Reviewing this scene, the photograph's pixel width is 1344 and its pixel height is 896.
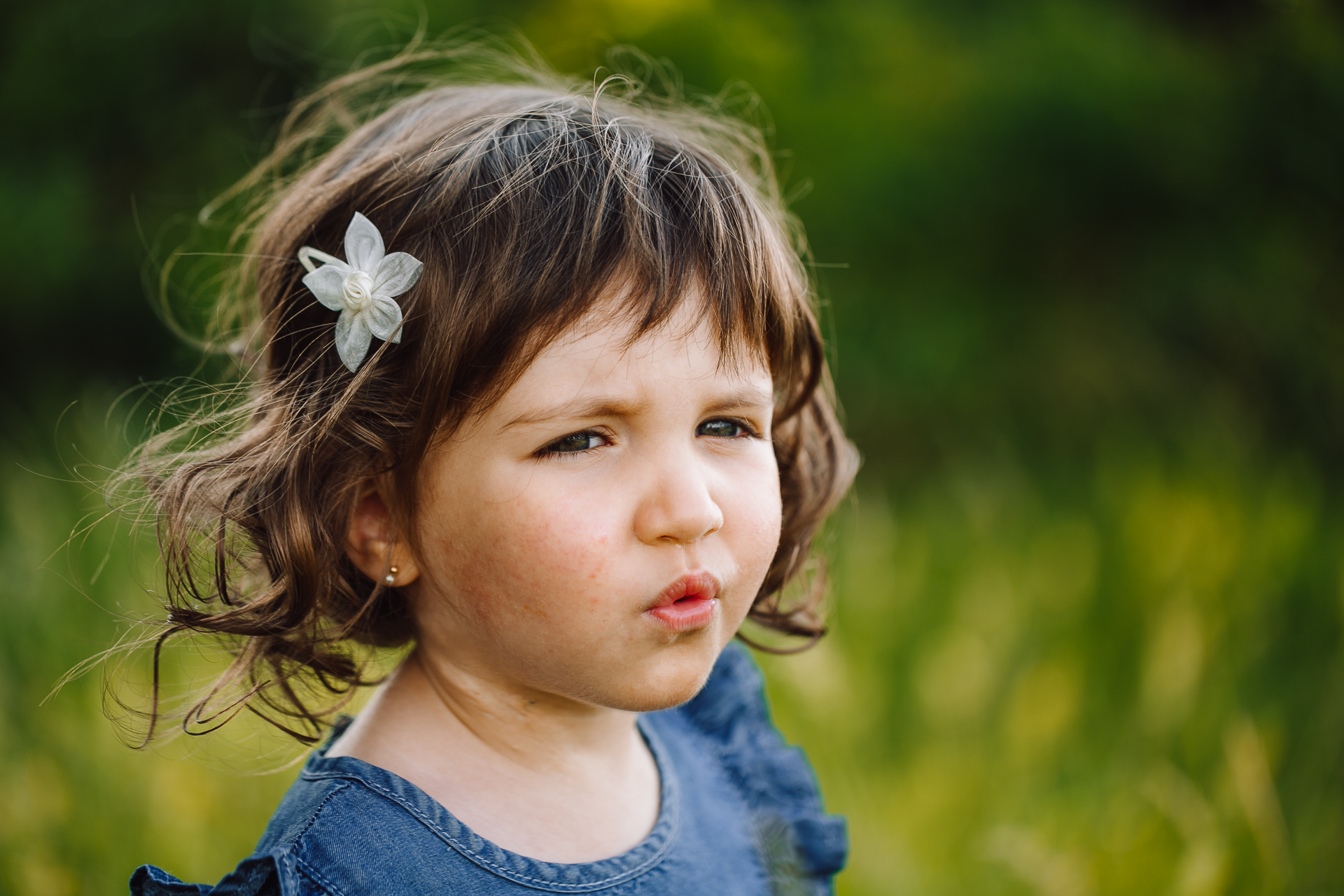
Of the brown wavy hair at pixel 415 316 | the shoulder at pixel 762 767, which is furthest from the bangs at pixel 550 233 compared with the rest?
the shoulder at pixel 762 767

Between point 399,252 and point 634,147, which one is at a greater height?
point 634,147

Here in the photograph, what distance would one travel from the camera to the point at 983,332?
440cm

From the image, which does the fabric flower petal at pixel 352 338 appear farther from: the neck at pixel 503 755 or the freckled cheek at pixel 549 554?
the neck at pixel 503 755

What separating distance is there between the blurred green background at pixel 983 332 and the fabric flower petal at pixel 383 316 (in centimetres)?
157

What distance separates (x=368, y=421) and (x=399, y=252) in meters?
0.20

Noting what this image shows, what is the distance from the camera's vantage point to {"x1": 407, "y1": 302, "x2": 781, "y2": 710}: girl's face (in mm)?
1103

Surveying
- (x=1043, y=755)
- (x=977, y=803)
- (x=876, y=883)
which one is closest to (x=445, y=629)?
(x=876, y=883)

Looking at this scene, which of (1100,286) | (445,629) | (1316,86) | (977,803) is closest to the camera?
(445,629)

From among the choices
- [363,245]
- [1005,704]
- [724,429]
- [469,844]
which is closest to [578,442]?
[724,429]

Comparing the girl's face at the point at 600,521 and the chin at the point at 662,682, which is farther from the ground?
the girl's face at the point at 600,521

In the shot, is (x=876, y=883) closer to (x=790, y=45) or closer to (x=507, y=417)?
(x=507, y=417)

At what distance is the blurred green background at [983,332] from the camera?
8.82ft

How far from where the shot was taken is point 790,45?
417 cm

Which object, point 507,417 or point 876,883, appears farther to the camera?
point 876,883
